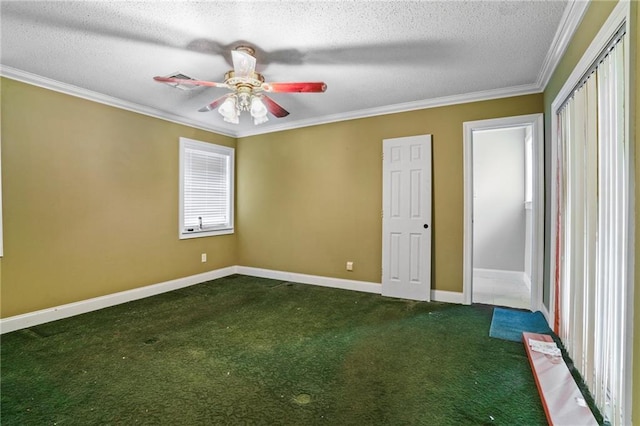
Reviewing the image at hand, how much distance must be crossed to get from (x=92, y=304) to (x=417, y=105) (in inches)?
179

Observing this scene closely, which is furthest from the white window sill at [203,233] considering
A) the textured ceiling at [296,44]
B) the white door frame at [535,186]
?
the white door frame at [535,186]

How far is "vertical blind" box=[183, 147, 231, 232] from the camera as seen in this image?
4754mm

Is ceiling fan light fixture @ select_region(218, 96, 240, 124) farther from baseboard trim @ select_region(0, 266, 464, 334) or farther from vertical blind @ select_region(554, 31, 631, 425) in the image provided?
baseboard trim @ select_region(0, 266, 464, 334)

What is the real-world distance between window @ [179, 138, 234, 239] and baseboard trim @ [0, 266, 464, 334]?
0.69 meters

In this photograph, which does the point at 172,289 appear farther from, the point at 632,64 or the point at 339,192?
the point at 632,64

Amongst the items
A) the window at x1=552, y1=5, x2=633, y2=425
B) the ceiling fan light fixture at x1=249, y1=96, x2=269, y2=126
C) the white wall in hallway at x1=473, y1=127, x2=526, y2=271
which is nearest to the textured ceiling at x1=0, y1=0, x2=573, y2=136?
the ceiling fan light fixture at x1=249, y1=96, x2=269, y2=126

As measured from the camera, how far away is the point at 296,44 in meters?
2.54

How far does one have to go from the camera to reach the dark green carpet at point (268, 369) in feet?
5.88

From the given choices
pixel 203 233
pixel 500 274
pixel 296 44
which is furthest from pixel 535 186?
pixel 203 233

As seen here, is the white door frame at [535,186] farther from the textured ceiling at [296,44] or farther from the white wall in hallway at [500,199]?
the white wall in hallway at [500,199]

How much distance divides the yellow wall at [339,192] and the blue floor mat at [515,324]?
603 mm

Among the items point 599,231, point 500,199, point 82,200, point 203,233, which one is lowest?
point 203,233

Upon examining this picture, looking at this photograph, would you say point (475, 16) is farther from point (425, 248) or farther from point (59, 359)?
point (59, 359)

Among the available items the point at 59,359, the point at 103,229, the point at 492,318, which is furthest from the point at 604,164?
the point at 103,229
